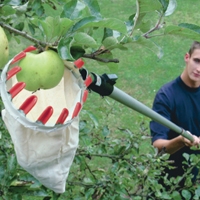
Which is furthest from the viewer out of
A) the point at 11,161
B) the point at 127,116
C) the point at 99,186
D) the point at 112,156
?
the point at 127,116

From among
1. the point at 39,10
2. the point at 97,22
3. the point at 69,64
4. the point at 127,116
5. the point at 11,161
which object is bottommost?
the point at 127,116

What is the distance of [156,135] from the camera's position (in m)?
2.36

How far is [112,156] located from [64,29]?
4.01ft

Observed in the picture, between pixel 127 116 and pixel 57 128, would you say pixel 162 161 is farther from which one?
pixel 127 116

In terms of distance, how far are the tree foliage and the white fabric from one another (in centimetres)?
10

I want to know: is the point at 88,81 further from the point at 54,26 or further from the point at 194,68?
the point at 194,68

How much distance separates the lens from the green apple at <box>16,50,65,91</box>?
69 centimetres

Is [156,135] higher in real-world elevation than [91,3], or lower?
lower

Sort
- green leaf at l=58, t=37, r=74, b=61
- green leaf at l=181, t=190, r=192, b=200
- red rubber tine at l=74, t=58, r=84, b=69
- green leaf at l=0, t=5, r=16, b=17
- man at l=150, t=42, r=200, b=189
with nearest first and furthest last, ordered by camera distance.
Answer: green leaf at l=58, t=37, r=74, b=61 < red rubber tine at l=74, t=58, r=84, b=69 < green leaf at l=0, t=5, r=16, b=17 < green leaf at l=181, t=190, r=192, b=200 < man at l=150, t=42, r=200, b=189

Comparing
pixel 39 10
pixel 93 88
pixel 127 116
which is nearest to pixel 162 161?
pixel 39 10

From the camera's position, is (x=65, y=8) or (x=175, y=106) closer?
(x=65, y=8)

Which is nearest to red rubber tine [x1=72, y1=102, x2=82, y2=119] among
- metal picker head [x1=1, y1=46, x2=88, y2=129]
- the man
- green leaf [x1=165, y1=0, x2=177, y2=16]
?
metal picker head [x1=1, y1=46, x2=88, y2=129]

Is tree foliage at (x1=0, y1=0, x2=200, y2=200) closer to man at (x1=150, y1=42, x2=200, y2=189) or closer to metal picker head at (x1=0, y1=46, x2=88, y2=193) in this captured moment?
metal picker head at (x1=0, y1=46, x2=88, y2=193)

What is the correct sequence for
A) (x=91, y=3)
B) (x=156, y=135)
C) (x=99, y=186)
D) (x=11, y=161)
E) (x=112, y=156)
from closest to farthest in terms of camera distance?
(x=91, y=3), (x=11, y=161), (x=99, y=186), (x=112, y=156), (x=156, y=135)
